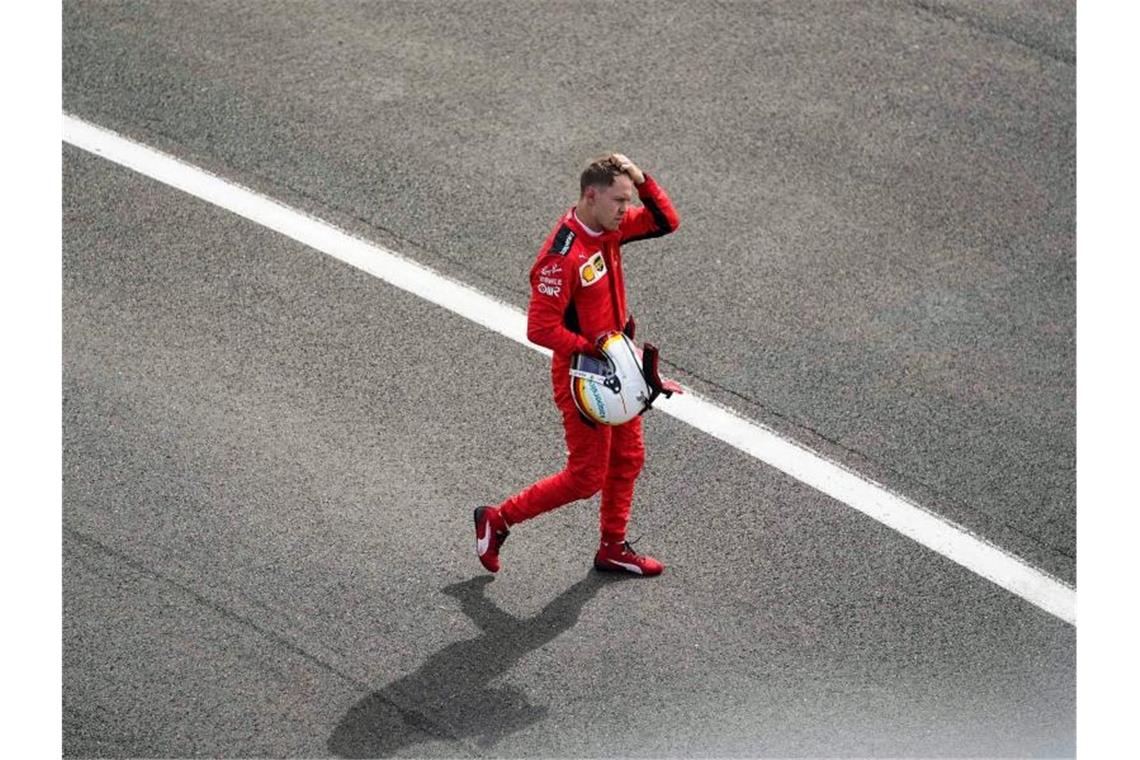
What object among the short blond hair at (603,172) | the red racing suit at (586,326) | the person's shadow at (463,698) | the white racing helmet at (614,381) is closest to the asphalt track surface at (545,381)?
the person's shadow at (463,698)

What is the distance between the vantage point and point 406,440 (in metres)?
8.99

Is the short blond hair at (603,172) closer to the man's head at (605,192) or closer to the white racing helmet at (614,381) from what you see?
the man's head at (605,192)

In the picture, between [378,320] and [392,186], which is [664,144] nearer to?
[392,186]

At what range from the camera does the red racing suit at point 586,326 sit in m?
7.43

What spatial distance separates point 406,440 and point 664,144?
351cm

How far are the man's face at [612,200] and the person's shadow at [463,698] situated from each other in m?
2.14

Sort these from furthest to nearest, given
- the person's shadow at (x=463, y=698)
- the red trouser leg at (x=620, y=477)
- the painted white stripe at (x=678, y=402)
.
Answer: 1. the painted white stripe at (x=678, y=402)
2. the red trouser leg at (x=620, y=477)
3. the person's shadow at (x=463, y=698)

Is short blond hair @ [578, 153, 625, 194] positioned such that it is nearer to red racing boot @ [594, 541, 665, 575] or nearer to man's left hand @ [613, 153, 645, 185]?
man's left hand @ [613, 153, 645, 185]

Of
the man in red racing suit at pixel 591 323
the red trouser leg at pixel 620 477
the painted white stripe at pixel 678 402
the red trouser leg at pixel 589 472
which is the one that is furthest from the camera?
the painted white stripe at pixel 678 402

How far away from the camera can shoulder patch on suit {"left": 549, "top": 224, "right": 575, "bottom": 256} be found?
292 inches

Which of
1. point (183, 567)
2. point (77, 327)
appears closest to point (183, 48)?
point (77, 327)

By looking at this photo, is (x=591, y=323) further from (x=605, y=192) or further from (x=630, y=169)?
(x=630, y=169)

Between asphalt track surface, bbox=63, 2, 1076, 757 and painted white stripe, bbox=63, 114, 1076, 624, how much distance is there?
0.11 meters

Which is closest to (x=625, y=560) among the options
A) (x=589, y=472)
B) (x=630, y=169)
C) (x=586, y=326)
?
(x=589, y=472)
